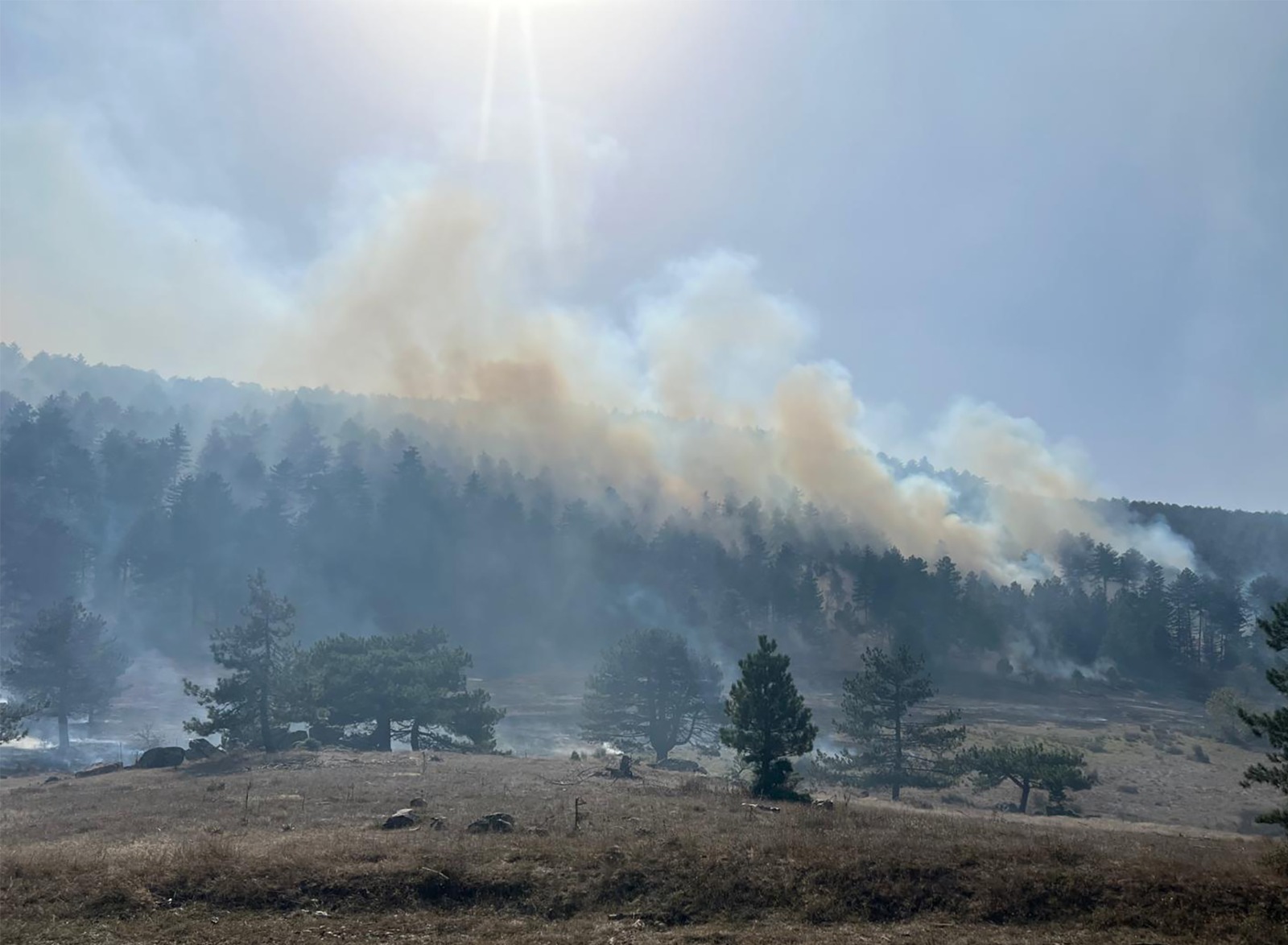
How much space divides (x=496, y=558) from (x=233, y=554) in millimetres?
41560

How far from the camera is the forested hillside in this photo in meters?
107

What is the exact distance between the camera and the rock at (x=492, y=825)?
21.9 meters

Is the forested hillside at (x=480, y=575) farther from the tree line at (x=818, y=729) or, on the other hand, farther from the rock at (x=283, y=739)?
the rock at (x=283, y=739)

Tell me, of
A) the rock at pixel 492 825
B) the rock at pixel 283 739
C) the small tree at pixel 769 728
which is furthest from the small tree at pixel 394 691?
the rock at pixel 492 825

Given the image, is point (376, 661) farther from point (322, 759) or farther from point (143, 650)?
point (143, 650)

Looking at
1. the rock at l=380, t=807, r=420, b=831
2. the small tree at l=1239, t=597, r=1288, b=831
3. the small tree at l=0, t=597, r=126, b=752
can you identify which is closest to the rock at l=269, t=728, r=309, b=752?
the small tree at l=0, t=597, r=126, b=752

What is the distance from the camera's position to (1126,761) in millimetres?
65562

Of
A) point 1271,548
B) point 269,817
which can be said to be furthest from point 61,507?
point 1271,548

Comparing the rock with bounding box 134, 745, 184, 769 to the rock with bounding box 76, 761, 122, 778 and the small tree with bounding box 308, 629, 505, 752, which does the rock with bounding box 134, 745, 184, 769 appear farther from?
the small tree with bounding box 308, 629, 505, 752

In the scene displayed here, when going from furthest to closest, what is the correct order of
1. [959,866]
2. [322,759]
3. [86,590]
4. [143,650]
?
1. [86,590]
2. [143,650]
3. [322,759]
4. [959,866]

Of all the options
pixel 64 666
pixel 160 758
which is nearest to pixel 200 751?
pixel 160 758

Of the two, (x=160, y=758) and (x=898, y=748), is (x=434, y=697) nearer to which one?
(x=160, y=758)

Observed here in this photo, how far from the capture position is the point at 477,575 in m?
135

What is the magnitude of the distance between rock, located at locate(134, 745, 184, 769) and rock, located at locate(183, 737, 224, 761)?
0.90m
